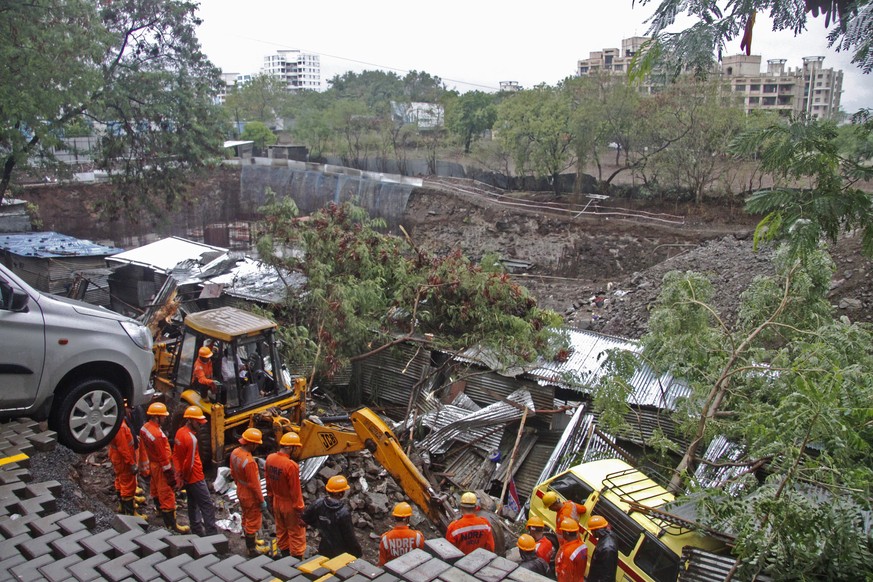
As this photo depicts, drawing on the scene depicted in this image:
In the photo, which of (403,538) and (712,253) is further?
(712,253)

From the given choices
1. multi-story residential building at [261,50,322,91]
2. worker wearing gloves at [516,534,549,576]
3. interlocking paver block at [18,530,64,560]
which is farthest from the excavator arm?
multi-story residential building at [261,50,322,91]

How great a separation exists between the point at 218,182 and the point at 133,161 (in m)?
17.9

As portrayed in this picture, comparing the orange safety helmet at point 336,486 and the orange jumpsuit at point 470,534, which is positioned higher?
the orange safety helmet at point 336,486

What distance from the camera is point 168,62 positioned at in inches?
762

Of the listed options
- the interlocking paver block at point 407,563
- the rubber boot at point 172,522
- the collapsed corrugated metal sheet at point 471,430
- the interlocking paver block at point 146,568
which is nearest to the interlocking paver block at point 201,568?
the interlocking paver block at point 146,568

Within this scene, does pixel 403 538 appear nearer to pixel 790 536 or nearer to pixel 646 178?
pixel 790 536

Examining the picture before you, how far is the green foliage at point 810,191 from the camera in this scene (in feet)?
16.5

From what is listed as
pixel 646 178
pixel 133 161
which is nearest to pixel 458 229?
pixel 646 178

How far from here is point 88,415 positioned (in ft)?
21.6

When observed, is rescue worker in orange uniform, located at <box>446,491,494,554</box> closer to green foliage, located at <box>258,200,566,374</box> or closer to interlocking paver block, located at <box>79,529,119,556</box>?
interlocking paver block, located at <box>79,529,119,556</box>

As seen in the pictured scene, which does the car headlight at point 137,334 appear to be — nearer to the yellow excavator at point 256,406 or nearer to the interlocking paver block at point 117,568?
the yellow excavator at point 256,406

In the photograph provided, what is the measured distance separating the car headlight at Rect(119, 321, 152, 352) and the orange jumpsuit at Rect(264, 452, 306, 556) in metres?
1.83

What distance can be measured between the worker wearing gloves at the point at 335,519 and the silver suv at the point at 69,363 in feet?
7.56

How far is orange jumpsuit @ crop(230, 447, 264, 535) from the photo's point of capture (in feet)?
20.9
